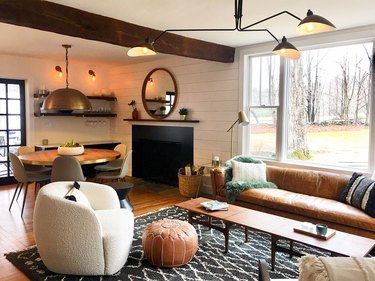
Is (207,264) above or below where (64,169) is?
below

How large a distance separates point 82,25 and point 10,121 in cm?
382

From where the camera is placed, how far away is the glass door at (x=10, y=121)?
239 inches

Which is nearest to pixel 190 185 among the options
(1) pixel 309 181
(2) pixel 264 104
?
(2) pixel 264 104

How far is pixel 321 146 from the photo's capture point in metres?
4.38

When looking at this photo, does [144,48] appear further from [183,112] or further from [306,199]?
[183,112]

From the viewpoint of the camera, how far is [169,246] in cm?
274

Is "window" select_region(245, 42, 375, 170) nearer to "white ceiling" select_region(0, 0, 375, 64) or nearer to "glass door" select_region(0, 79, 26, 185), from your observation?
"white ceiling" select_region(0, 0, 375, 64)

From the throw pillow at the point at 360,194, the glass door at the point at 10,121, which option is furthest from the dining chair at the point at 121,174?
the throw pillow at the point at 360,194

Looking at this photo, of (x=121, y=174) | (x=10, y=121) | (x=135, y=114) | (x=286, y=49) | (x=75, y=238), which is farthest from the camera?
(x=135, y=114)

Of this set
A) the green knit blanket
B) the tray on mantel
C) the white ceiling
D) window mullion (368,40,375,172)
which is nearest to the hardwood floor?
the green knit blanket

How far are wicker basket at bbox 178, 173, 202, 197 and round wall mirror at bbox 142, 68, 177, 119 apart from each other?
4.82ft

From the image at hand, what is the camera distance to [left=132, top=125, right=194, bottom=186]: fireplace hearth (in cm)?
584

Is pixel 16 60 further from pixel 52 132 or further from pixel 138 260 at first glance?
pixel 138 260

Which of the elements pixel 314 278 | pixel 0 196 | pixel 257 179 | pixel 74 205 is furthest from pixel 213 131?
pixel 314 278
